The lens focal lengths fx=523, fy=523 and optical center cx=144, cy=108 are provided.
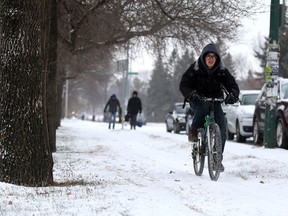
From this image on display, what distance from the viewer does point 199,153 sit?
805cm

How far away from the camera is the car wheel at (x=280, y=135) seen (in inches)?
512

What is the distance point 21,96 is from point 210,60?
2767 mm

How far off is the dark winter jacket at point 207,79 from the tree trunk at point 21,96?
7.29 feet

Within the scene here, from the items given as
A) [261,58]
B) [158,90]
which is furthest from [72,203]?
[158,90]

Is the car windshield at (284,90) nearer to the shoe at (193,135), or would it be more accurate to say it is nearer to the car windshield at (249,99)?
the car windshield at (249,99)

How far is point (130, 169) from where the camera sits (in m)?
8.66

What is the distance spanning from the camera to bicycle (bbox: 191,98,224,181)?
7410 mm

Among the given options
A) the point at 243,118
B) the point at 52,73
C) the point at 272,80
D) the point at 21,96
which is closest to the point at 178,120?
the point at 243,118

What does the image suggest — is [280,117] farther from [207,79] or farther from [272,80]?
[207,79]

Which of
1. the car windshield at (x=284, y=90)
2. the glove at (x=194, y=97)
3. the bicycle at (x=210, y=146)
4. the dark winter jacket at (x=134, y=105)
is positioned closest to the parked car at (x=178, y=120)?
the dark winter jacket at (x=134, y=105)

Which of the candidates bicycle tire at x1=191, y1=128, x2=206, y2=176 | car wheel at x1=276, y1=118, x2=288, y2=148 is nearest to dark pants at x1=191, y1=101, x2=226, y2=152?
bicycle tire at x1=191, y1=128, x2=206, y2=176

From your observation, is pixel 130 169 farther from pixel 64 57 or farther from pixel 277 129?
pixel 64 57

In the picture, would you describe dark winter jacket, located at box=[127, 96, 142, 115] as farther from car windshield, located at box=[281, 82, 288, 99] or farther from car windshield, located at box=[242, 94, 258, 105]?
car windshield, located at box=[281, 82, 288, 99]

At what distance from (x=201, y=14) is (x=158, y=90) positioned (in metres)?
80.4
